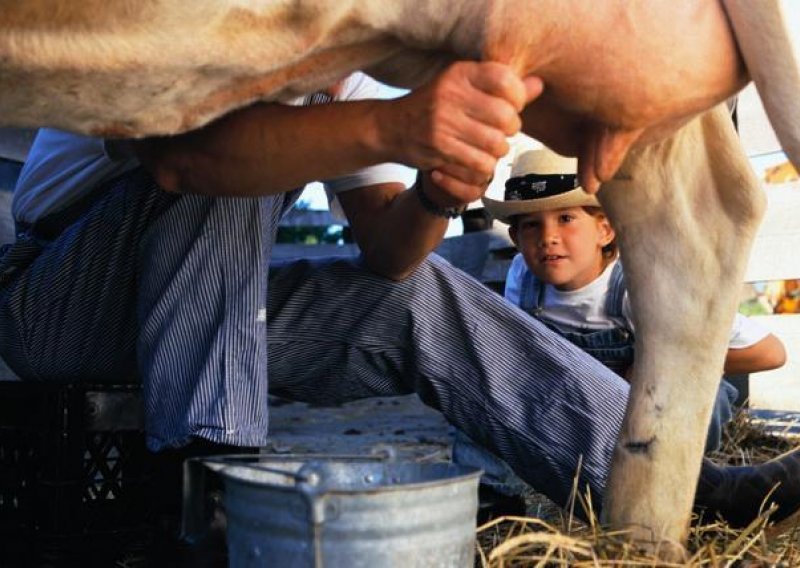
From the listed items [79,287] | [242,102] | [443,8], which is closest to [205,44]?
[242,102]

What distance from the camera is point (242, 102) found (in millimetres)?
1301

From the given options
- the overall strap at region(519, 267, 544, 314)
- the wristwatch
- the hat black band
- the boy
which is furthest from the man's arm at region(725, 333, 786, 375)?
the wristwatch

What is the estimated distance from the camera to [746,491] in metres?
1.93

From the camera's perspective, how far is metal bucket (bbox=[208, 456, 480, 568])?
103 centimetres

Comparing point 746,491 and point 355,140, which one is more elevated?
point 355,140

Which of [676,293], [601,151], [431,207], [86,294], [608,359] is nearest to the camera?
[601,151]

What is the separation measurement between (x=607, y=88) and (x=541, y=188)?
131 centimetres

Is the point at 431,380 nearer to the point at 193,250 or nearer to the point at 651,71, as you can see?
the point at 193,250

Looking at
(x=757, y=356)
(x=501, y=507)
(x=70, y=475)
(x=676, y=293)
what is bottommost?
(x=501, y=507)

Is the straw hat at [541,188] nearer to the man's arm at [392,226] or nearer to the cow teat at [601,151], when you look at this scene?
the man's arm at [392,226]

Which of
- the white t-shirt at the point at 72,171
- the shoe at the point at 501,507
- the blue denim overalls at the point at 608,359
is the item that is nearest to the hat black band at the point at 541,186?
the blue denim overalls at the point at 608,359

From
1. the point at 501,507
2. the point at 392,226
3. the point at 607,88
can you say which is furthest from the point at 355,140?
the point at 501,507

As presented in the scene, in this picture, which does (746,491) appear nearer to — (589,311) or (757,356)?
(589,311)

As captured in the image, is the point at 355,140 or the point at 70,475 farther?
the point at 70,475
